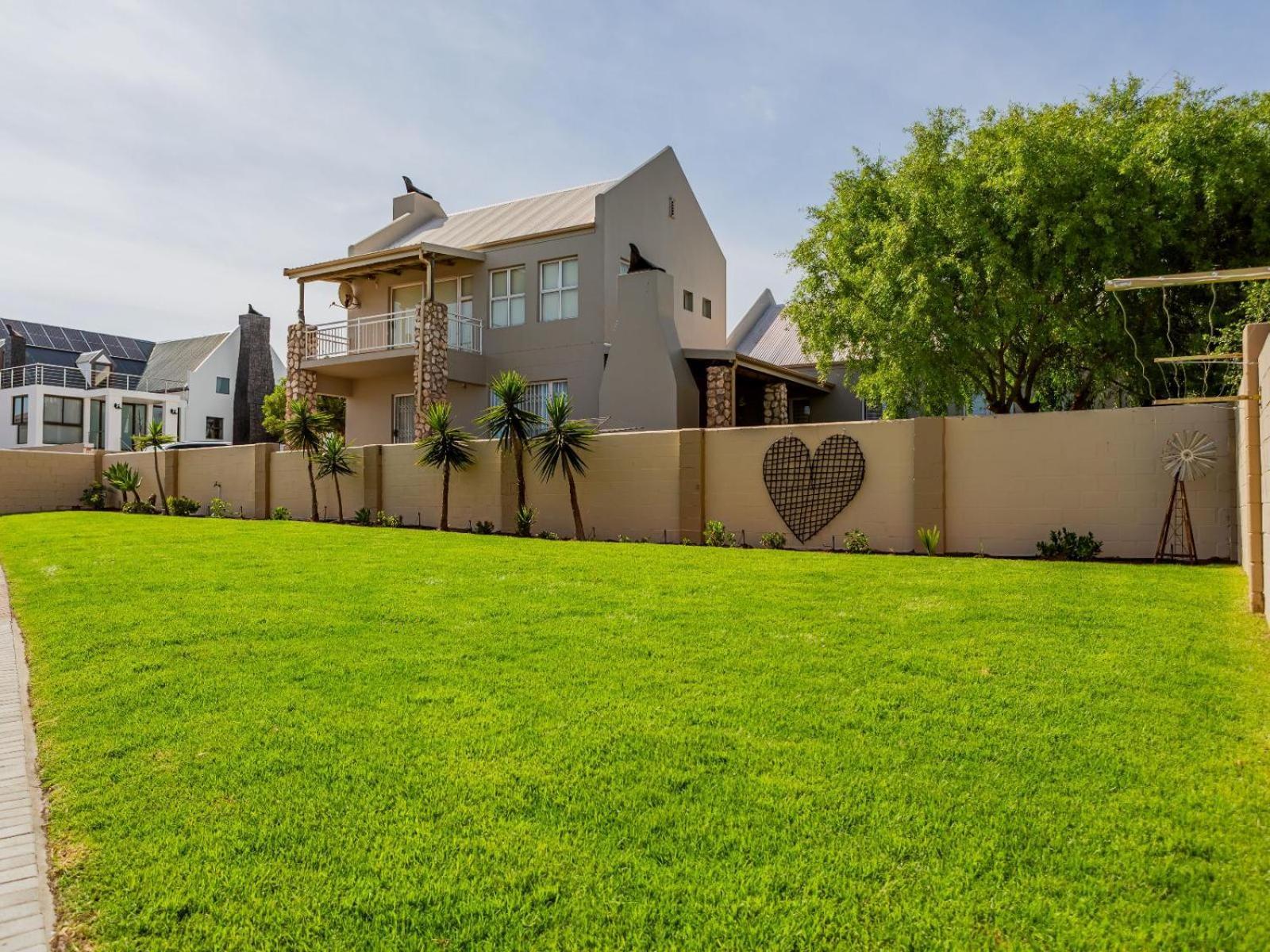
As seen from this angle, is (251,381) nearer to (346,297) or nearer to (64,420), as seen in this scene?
(64,420)

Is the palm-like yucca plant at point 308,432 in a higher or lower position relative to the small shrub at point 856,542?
higher

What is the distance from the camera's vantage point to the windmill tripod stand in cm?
1038

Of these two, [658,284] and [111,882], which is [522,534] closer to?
[658,284]

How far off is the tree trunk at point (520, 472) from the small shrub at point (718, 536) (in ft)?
13.3

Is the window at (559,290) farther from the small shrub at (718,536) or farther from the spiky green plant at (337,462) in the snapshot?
the small shrub at (718,536)

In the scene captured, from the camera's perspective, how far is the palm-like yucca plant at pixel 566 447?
15250 mm

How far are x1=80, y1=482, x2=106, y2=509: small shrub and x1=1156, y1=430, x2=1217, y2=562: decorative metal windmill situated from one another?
27.7 meters

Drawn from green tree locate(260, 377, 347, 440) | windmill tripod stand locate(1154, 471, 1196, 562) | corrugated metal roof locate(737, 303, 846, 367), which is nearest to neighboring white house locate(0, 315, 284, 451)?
green tree locate(260, 377, 347, 440)

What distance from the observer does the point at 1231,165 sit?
1435 cm

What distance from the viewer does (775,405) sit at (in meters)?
22.3

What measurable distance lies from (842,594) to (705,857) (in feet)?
17.5

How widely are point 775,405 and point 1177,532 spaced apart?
1246cm

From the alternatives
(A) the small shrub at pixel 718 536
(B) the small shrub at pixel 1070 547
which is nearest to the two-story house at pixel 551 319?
(A) the small shrub at pixel 718 536

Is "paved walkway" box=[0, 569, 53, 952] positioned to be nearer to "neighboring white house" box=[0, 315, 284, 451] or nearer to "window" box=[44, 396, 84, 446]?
"neighboring white house" box=[0, 315, 284, 451]
